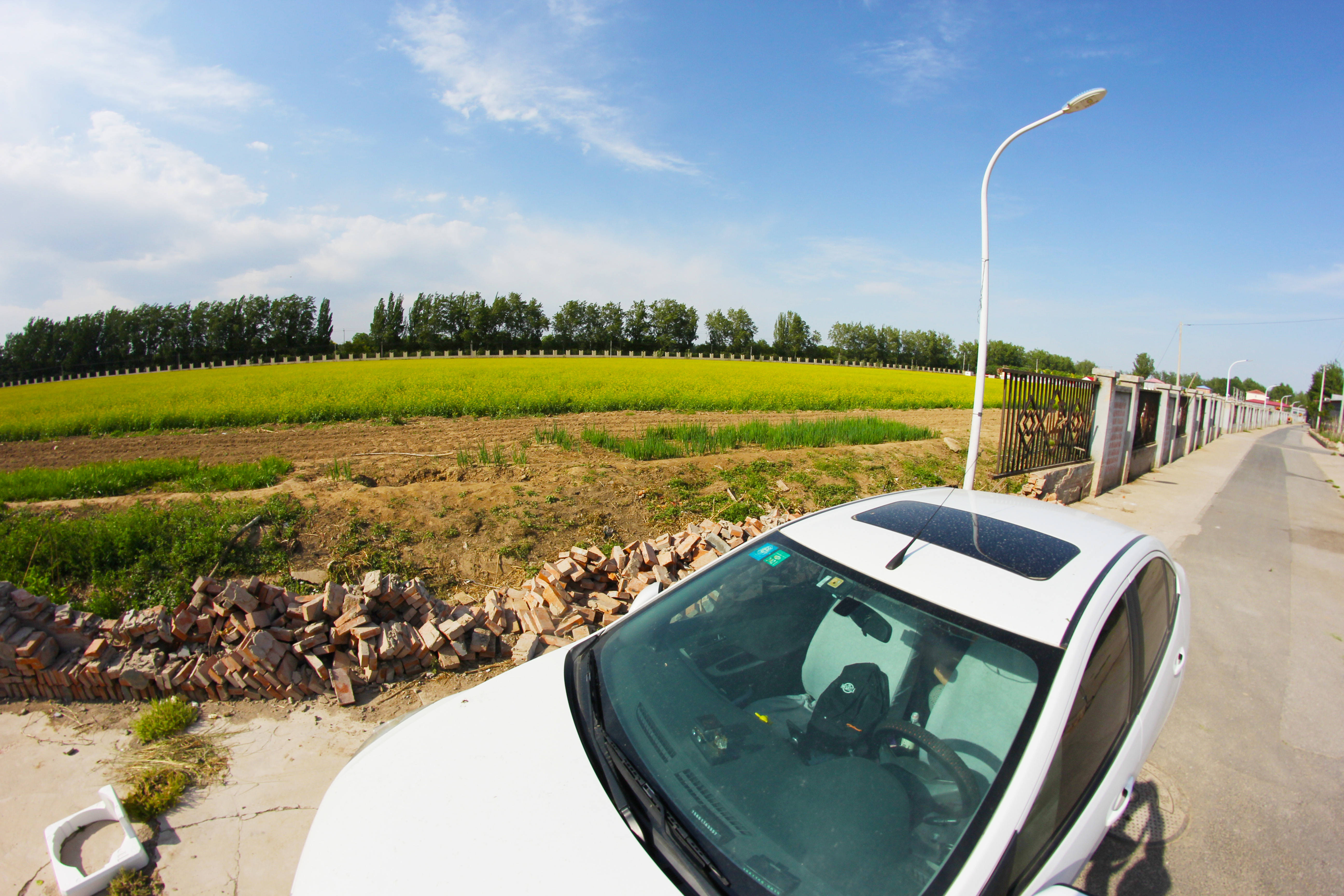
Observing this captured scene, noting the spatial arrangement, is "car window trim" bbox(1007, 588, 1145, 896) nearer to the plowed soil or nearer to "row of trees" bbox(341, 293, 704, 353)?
the plowed soil

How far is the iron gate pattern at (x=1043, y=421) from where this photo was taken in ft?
31.8

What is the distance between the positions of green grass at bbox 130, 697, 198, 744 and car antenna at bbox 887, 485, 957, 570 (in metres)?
4.18

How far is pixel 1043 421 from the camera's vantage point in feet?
34.1

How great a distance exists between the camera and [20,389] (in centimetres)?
4084

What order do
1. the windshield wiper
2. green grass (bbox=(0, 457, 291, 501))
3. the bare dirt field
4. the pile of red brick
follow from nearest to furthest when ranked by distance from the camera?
the windshield wiper, the pile of red brick, the bare dirt field, green grass (bbox=(0, 457, 291, 501))

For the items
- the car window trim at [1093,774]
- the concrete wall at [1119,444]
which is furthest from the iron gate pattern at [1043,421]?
the car window trim at [1093,774]

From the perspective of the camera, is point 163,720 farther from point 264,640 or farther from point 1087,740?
point 1087,740

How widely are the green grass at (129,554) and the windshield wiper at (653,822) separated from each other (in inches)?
181

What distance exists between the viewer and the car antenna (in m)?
2.10

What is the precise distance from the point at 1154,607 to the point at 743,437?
30.4 feet

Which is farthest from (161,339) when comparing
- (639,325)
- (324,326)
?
(639,325)

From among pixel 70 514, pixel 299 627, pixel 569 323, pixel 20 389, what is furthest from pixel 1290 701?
pixel 569 323

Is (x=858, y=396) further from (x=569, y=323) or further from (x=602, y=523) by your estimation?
(x=569, y=323)

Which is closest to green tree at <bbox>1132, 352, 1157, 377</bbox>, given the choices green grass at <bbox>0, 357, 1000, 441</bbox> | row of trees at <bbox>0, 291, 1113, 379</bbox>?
row of trees at <bbox>0, 291, 1113, 379</bbox>
